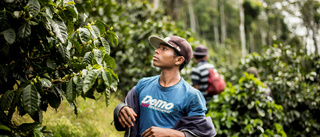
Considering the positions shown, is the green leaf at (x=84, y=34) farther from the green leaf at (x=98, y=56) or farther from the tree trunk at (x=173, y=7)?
the tree trunk at (x=173, y=7)

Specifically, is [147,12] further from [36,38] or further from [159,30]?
[36,38]

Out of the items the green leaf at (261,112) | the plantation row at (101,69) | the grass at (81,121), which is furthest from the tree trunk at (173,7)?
the green leaf at (261,112)

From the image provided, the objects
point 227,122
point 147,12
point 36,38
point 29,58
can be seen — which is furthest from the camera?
point 147,12

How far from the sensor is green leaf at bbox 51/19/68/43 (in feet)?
5.87

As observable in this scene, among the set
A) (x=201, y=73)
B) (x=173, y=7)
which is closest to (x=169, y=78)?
(x=201, y=73)

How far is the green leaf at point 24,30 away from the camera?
162 centimetres

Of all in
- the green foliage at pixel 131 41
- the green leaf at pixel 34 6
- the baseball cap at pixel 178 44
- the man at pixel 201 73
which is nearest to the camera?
the green leaf at pixel 34 6

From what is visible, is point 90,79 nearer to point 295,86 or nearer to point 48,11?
point 48,11

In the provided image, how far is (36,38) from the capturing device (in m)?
1.83

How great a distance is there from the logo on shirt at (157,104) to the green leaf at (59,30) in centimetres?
84

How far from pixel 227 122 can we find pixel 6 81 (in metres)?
3.50

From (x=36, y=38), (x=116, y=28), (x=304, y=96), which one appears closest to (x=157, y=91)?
(x=36, y=38)

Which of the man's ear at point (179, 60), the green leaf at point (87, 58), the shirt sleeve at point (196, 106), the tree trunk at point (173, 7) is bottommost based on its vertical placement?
the shirt sleeve at point (196, 106)

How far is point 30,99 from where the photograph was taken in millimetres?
1611
